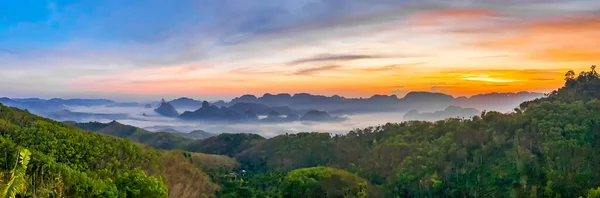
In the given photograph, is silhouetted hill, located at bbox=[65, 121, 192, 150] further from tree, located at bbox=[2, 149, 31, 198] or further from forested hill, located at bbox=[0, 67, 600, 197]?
tree, located at bbox=[2, 149, 31, 198]

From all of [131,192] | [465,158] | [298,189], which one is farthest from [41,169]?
[465,158]

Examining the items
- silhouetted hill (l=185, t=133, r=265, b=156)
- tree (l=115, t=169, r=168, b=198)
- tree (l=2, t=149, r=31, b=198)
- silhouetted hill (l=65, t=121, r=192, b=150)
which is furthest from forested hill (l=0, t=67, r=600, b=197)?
silhouetted hill (l=65, t=121, r=192, b=150)

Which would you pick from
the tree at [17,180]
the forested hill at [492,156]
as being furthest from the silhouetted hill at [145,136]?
the tree at [17,180]

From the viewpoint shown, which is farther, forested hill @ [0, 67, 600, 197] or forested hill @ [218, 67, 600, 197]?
forested hill @ [218, 67, 600, 197]

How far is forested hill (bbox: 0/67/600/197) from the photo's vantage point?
2679cm

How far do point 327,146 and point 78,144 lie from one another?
40457 mm

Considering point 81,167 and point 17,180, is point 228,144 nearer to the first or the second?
point 81,167

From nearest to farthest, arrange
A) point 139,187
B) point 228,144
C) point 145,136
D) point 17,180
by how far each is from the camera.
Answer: point 17,180 < point 139,187 < point 228,144 < point 145,136

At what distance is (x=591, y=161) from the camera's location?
36750 millimetres

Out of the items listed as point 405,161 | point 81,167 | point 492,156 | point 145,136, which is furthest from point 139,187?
point 145,136

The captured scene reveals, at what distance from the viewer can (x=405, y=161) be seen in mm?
47031

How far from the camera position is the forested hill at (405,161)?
26.8 m

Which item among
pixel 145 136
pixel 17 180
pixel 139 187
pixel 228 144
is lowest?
pixel 228 144

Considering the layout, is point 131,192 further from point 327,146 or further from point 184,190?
point 327,146
